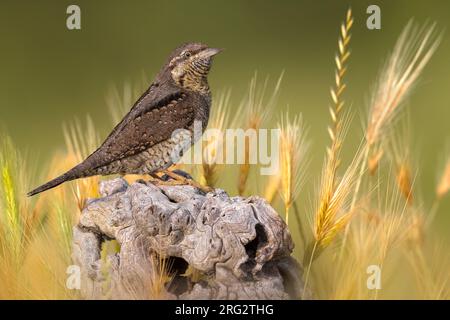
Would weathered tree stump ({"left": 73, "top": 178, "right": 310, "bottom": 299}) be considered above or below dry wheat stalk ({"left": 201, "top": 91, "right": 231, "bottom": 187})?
below

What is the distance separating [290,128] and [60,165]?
125cm

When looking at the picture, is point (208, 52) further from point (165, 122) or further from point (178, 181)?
point (178, 181)

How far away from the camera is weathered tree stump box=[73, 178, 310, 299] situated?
3059mm

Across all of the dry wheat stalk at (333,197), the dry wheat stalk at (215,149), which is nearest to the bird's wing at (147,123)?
the dry wheat stalk at (215,149)

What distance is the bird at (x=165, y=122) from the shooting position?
3.68 meters

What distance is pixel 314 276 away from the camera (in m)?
3.06

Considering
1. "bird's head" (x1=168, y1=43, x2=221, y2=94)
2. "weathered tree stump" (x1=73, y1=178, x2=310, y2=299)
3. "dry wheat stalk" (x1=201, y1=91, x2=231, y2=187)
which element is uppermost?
"bird's head" (x1=168, y1=43, x2=221, y2=94)

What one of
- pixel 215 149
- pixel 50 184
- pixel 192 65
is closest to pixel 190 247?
pixel 215 149

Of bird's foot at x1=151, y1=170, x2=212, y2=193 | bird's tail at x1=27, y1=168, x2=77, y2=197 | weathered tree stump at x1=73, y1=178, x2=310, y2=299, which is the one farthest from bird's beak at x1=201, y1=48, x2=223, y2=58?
bird's tail at x1=27, y1=168, x2=77, y2=197

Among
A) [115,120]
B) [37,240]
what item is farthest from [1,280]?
[115,120]

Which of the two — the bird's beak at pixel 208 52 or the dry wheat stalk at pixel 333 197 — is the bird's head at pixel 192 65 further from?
the dry wheat stalk at pixel 333 197

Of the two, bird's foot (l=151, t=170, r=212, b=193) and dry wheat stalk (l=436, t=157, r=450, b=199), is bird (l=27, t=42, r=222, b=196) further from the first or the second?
dry wheat stalk (l=436, t=157, r=450, b=199)

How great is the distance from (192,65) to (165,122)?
373 mm

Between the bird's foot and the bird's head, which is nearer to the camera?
the bird's foot
